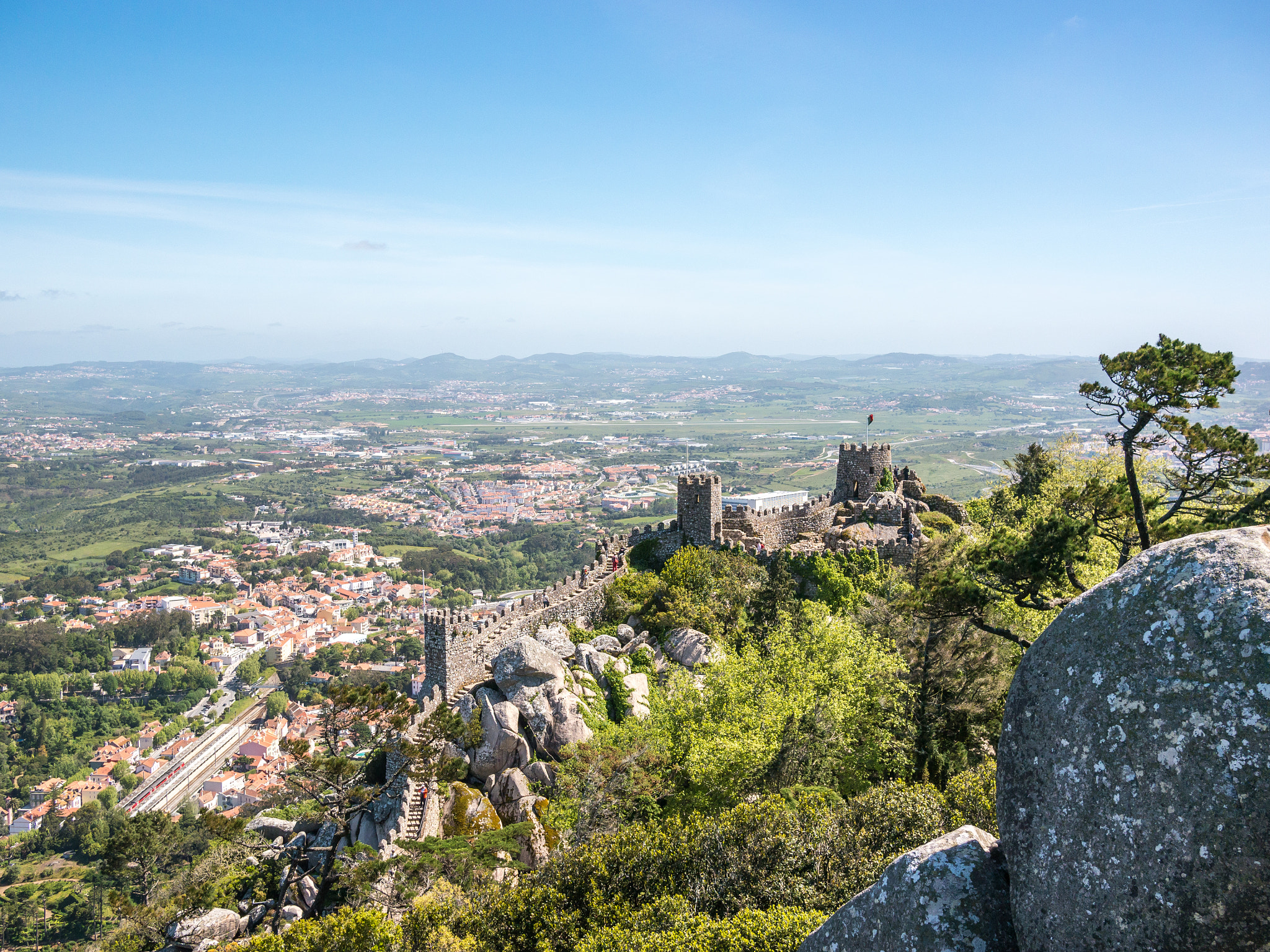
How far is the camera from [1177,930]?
17.0 feet

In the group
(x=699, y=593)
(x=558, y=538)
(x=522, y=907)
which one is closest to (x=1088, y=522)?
(x=522, y=907)

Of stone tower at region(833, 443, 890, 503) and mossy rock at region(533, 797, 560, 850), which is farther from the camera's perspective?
stone tower at region(833, 443, 890, 503)

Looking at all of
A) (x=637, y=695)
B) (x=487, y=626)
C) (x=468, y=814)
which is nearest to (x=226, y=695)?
(x=487, y=626)

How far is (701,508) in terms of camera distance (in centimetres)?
3353

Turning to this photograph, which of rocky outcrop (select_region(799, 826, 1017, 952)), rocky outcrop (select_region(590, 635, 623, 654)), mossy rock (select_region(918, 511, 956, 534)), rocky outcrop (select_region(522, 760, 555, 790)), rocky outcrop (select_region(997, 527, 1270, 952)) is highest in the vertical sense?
rocky outcrop (select_region(997, 527, 1270, 952))

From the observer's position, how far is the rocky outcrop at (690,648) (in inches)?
1104

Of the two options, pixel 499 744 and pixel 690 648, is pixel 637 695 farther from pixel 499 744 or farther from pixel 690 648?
pixel 499 744

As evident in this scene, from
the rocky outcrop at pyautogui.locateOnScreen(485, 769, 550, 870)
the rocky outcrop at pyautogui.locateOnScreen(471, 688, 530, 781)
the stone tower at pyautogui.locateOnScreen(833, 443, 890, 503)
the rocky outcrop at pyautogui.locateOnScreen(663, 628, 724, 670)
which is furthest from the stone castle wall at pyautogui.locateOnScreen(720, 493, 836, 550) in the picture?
the rocky outcrop at pyautogui.locateOnScreen(485, 769, 550, 870)

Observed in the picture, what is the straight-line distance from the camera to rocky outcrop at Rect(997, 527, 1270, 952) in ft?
16.5

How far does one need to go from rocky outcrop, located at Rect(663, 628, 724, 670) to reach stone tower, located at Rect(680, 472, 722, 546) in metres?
5.27

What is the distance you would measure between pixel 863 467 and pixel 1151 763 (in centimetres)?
3216

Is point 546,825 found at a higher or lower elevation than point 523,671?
lower

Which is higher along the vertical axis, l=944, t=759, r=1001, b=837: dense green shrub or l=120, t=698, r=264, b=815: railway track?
l=944, t=759, r=1001, b=837: dense green shrub

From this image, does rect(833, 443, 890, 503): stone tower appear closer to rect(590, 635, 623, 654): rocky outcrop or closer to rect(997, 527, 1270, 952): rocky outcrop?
rect(590, 635, 623, 654): rocky outcrop
